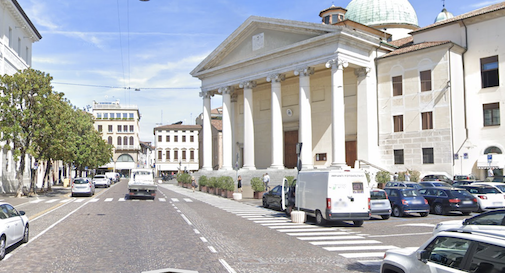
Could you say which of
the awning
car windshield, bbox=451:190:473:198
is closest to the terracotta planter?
car windshield, bbox=451:190:473:198

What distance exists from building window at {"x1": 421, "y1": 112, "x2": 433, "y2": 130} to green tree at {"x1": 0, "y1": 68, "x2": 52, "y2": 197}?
30371 mm

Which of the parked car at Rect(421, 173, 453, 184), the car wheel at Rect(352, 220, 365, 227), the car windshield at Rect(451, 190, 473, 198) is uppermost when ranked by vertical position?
the parked car at Rect(421, 173, 453, 184)

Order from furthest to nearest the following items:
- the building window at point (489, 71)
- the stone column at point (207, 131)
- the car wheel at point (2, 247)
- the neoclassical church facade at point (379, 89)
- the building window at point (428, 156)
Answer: the stone column at point (207, 131) < the building window at point (428, 156) < the neoclassical church facade at point (379, 89) < the building window at point (489, 71) < the car wheel at point (2, 247)

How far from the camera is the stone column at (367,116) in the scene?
140 feet

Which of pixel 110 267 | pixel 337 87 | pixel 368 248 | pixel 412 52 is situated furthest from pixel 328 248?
pixel 412 52

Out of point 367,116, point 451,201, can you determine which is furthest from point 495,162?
point 451,201

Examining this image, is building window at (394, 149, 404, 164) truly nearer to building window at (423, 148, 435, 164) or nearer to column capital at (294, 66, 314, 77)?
building window at (423, 148, 435, 164)

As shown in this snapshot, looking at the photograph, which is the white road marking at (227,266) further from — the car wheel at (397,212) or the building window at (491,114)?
the building window at (491,114)

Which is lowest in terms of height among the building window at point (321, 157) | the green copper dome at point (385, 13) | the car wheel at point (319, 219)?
the car wheel at point (319, 219)

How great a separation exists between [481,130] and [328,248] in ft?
98.6

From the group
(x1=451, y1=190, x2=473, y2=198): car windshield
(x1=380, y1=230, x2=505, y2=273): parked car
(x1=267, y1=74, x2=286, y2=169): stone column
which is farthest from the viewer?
(x1=267, y1=74, x2=286, y2=169): stone column

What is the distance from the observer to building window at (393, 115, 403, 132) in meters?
42.2

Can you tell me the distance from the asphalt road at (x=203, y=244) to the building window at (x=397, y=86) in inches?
926

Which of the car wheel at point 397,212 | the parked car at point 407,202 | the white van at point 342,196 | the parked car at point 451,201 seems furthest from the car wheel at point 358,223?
the parked car at point 451,201
